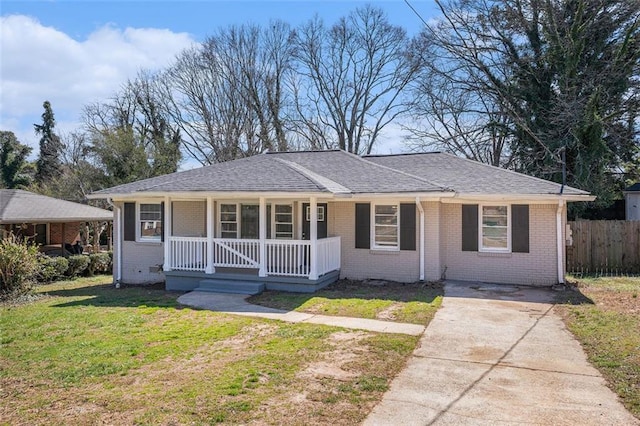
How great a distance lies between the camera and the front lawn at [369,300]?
8969 millimetres

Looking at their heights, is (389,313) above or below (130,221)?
below

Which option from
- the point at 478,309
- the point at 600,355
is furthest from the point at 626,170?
the point at 600,355

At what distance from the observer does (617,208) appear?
2216 cm

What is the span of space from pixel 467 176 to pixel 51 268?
1513 cm

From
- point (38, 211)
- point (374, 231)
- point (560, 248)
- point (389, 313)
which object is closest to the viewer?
point (389, 313)

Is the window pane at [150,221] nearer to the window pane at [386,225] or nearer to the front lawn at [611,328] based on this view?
the window pane at [386,225]

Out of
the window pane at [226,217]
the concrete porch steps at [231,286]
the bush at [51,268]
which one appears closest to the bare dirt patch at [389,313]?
the concrete porch steps at [231,286]

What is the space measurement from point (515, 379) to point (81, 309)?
9.23m

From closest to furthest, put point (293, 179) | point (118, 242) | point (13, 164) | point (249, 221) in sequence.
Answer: point (293, 179), point (249, 221), point (118, 242), point (13, 164)

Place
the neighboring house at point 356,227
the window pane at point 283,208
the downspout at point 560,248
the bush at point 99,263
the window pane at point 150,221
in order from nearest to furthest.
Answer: the neighboring house at point 356,227, the downspout at point 560,248, the window pane at point 283,208, the window pane at point 150,221, the bush at point 99,263

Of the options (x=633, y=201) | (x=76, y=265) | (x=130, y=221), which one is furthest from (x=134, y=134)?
(x=633, y=201)

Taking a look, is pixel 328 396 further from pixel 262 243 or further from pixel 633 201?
pixel 633 201

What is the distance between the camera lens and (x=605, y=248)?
15.4 metres

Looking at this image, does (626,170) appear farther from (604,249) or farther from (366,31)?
(366,31)
